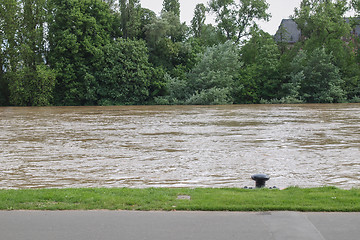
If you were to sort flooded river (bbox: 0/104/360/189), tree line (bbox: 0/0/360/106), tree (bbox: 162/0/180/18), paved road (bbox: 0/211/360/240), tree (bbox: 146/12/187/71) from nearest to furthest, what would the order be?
1. paved road (bbox: 0/211/360/240)
2. flooded river (bbox: 0/104/360/189)
3. tree line (bbox: 0/0/360/106)
4. tree (bbox: 146/12/187/71)
5. tree (bbox: 162/0/180/18)

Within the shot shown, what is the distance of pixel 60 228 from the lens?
502 cm

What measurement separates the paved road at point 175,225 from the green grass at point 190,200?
0.72ft

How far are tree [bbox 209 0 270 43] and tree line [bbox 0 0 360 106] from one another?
6366mm

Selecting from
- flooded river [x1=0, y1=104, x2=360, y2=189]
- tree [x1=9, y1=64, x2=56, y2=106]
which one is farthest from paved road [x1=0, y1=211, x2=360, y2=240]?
tree [x1=9, y1=64, x2=56, y2=106]

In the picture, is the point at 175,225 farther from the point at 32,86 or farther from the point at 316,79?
the point at 316,79

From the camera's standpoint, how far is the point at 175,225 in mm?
5098

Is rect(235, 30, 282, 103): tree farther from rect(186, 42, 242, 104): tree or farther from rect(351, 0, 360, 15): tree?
rect(351, 0, 360, 15): tree

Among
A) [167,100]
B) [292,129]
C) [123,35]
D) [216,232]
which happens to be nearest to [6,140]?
[292,129]

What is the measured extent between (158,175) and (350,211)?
4747mm

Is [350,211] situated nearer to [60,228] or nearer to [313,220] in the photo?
[313,220]

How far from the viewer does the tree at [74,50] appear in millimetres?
48375

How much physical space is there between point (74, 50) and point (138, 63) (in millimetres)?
7042

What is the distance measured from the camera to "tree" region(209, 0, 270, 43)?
59.0m

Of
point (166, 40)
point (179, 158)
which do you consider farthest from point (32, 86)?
point (179, 158)
